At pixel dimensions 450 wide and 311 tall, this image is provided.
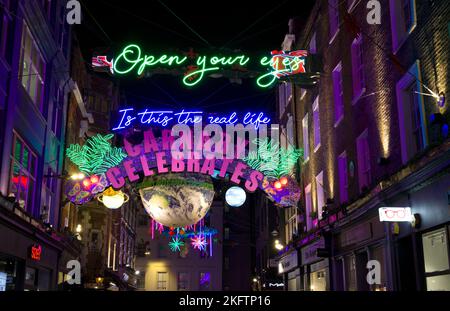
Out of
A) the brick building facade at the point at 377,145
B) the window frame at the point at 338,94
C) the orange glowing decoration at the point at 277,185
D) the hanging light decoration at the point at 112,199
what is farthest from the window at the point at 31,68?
the window frame at the point at 338,94

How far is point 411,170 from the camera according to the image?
507 inches

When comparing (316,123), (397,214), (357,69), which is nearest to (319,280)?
(316,123)

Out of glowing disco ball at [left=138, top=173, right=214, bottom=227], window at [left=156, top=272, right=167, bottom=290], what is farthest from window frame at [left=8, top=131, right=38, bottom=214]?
window at [left=156, top=272, right=167, bottom=290]

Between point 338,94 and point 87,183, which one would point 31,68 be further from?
point 338,94

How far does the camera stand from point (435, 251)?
12.6 meters

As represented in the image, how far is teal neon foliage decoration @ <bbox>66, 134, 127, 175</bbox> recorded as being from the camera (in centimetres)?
2055

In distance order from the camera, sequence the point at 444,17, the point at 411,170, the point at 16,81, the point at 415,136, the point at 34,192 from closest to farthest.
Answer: the point at 444,17, the point at 411,170, the point at 415,136, the point at 16,81, the point at 34,192

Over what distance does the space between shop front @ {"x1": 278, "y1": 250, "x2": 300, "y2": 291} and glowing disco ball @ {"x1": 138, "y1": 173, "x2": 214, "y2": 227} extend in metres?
12.6

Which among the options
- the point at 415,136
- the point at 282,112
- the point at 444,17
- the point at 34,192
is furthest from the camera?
the point at 282,112

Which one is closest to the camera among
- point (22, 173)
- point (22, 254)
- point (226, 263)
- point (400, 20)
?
point (400, 20)

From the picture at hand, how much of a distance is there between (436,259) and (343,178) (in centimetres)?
821

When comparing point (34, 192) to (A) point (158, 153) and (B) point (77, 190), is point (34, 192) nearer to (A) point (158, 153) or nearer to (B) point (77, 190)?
(B) point (77, 190)
